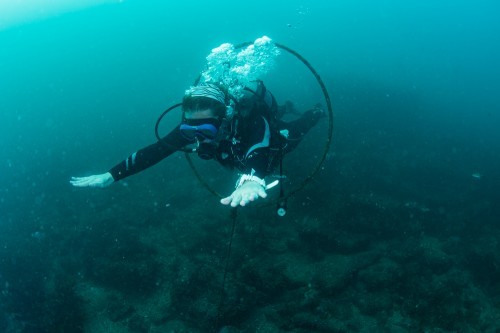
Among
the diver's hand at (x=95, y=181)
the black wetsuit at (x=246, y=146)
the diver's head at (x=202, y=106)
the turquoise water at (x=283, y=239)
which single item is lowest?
the turquoise water at (x=283, y=239)

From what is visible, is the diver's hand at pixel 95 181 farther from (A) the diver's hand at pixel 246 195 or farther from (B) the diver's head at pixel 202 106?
(A) the diver's hand at pixel 246 195

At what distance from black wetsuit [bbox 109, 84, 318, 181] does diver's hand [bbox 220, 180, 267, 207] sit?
438 millimetres

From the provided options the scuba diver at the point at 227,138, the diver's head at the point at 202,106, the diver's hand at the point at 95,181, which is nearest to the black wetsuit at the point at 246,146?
the scuba diver at the point at 227,138

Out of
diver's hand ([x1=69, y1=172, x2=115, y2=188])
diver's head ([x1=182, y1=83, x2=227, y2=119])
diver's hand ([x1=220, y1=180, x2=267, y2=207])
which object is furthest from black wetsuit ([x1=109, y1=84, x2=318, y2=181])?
diver's hand ([x1=220, y1=180, x2=267, y2=207])

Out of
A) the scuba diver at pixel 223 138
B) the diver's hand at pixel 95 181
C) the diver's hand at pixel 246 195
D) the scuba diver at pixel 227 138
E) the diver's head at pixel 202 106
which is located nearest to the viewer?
the diver's hand at pixel 246 195

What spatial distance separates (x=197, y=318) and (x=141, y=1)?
376 ft

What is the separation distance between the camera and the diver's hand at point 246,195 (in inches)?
101

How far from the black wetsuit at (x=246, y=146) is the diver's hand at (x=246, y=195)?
17.2 inches

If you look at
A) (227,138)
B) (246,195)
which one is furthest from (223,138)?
(246,195)

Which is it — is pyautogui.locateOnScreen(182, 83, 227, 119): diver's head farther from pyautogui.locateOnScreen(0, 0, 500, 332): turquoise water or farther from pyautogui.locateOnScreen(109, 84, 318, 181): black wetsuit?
pyautogui.locateOnScreen(0, 0, 500, 332): turquoise water

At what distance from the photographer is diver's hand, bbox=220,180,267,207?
101 inches

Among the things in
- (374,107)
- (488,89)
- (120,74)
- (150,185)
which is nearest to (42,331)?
(150,185)

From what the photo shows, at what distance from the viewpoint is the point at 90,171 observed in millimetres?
14828

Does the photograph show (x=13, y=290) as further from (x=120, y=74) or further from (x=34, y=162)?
(x=120, y=74)
